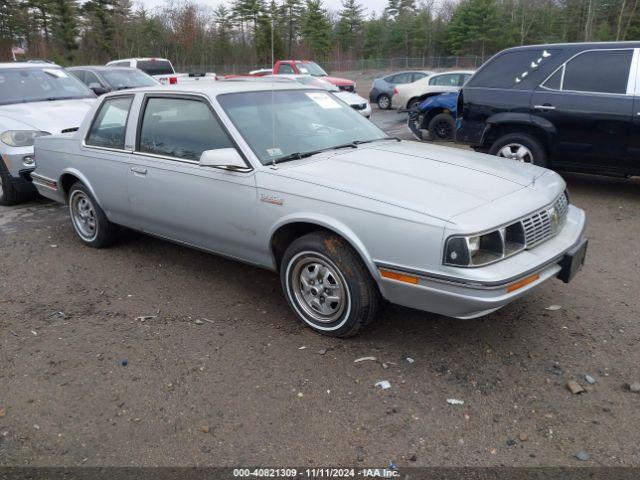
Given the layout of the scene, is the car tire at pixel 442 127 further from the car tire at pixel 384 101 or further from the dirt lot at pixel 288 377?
the car tire at pixel 384 101

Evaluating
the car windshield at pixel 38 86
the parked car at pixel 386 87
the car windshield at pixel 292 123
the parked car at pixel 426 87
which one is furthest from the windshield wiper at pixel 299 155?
the parked car at pixel 386 87

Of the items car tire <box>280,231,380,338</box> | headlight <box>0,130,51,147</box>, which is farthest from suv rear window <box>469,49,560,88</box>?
headlight <box>0,130,51,147</box>

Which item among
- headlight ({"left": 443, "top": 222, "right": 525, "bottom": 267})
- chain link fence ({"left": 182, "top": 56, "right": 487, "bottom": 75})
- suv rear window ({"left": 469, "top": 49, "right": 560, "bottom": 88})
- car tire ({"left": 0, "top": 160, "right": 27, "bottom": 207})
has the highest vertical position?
chain link fence ({"left": 182, "top": 56, "right": 487, "bottom": 75})

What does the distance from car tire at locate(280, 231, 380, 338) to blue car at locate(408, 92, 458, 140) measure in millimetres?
7817

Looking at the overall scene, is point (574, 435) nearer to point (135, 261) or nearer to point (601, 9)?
point (135, 261)

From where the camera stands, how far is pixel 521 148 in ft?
23.1

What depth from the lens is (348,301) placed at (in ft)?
11.4

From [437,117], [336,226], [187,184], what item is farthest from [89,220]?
[437,117]

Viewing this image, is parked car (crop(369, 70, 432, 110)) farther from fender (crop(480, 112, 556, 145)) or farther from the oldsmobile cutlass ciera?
the oldsmobile cutlass ciera

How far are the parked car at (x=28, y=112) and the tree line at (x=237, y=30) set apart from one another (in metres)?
38.1

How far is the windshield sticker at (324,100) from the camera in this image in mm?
4672

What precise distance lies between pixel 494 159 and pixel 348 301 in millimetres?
1674

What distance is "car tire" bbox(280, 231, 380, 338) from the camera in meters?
3.39

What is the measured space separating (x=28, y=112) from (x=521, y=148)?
646 cm
